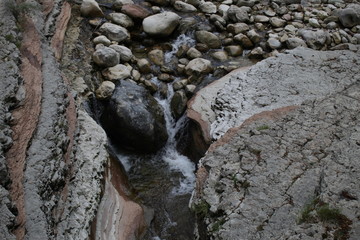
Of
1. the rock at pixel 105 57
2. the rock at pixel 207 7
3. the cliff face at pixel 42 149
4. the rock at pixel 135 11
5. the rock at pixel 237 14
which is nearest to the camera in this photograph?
the cliff face at pixel 42 149

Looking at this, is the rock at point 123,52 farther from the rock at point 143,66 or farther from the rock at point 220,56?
the rock at point 220,56

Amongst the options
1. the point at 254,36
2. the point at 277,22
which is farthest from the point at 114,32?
the point at 277,22

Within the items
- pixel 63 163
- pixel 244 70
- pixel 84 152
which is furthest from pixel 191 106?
pixel 63 163

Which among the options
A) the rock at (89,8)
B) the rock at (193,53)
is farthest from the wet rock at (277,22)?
the rock at (89,8)

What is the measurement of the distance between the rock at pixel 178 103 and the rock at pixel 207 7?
98.5 inches

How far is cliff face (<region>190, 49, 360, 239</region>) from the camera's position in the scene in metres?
3.08

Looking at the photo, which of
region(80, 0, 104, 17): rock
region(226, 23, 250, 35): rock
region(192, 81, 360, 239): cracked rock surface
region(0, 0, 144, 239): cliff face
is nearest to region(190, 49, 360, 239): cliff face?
region(192, 81, 360, 239): cracked rock surface

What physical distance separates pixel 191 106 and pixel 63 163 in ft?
7.99

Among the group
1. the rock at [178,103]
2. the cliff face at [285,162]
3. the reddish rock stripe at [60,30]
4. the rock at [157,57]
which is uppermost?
the cliff face at [285,162]

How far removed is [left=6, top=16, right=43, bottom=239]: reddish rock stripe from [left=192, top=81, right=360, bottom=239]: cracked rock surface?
1.58 m

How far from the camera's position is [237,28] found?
7.19 m

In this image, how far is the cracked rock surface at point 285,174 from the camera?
308 cm

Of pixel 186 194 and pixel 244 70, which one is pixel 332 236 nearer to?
pixel 186 194

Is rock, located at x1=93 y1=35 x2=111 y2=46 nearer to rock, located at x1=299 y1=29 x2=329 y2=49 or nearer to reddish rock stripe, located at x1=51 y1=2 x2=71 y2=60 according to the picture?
reddish rock stripe, located at x1=51 y1=2 x2=71 y2=60
